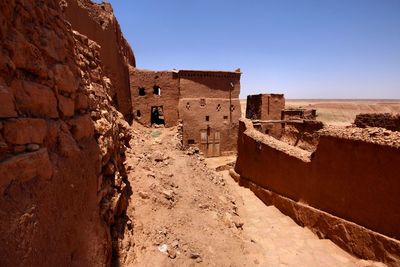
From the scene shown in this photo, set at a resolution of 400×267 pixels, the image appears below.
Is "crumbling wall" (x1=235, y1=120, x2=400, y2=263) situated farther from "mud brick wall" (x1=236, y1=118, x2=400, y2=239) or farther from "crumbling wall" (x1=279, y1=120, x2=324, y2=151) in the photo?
"crumbling wall" (x1=279, y1=120, x2=324, y2=151)

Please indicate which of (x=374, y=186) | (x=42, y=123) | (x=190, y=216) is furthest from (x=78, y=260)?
(x=374, y=186)

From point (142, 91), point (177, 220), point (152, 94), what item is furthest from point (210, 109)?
point (177, 220)

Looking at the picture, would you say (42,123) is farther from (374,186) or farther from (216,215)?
(374,186)

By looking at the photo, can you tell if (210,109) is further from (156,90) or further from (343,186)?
(343,186)

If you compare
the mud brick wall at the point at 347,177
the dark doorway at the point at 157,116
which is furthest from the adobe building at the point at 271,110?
the mud brick wall at the point at 347,177

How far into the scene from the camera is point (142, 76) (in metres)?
17.1

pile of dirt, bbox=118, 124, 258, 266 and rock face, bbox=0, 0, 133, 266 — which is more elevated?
rock face, bbox=0, 0, 133, 266

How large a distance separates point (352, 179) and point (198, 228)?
387 cm

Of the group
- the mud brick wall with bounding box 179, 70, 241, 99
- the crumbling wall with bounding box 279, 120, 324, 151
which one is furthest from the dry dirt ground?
the mud brick wall with bounding box 179, 70, 241, 99

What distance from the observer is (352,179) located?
708cm

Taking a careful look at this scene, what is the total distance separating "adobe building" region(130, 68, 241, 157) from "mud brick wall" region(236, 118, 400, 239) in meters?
9.27

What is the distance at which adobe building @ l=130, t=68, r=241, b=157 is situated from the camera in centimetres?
1730

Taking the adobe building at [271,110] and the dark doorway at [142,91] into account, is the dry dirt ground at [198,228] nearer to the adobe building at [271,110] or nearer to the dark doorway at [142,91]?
the dark doorway at [142,91]

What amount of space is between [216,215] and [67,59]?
5056 millimetres
